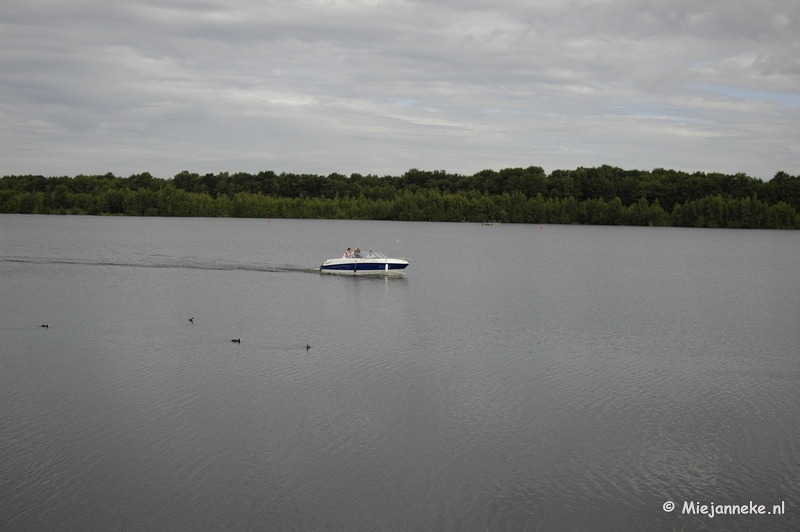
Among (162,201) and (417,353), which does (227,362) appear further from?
(162,201)

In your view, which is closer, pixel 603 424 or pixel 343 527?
pixel 343 527

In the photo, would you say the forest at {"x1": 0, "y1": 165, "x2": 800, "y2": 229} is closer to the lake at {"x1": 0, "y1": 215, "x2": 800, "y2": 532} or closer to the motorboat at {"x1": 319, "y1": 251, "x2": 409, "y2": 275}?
the motorboat at {"x1": 319, "y1": 251, "x2": 409, "y2": 275}

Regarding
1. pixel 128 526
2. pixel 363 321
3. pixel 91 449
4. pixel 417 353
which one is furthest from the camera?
pixel 363 321

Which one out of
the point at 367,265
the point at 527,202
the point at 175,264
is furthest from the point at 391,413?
the point at 527,202

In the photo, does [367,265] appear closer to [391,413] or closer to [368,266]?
[368,266]

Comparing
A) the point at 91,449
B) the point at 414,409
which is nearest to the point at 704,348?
the point at 414,409

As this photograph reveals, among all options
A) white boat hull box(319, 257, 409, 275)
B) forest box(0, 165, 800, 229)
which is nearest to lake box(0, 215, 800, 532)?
white boat hull box(319, 257, 409, 275)

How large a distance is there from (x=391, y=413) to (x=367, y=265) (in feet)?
109

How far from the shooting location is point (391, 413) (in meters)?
18.6

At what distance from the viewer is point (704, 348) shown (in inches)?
1094

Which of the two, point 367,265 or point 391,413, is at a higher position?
point 367,265

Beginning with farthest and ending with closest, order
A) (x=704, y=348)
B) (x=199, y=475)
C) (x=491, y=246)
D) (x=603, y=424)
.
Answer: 1. (x=491, y=246)
2. (x=704, y=348)
3. (x=603, y=424)
4. (x=199, y=475)

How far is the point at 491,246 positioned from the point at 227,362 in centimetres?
7685

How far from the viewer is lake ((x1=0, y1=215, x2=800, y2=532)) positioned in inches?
532
